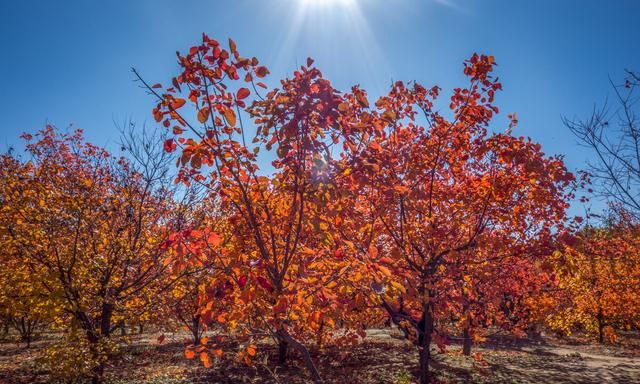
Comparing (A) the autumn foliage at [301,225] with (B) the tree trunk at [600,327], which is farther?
(B) the tree trunk at [600,327]

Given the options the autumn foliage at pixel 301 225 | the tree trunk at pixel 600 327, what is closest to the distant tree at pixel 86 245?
the autumn foliage at pixel 301 225

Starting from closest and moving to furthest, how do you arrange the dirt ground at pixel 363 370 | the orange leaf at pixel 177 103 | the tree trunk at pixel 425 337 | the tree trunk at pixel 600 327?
1. the orange leaf at pixel 177 103
2. the tree trunk at pixel 425 337
3. the dirt ground at pixel 363 370
4. the tree trunk at pixel 600 327

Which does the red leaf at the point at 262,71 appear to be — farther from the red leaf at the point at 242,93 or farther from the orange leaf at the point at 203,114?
the orange leaf at the point at 203,114

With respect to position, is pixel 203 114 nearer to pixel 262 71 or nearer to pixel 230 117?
pixel 230 117

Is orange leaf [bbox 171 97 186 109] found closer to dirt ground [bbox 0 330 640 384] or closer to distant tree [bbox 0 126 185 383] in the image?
distant tree [bbox 0 126 185 383]

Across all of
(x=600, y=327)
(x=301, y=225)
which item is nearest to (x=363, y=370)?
(x=301, y=225)

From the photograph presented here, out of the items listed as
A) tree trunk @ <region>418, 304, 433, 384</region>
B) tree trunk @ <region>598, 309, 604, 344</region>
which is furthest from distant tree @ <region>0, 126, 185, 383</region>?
tree trunk @ <region>598, 309, 604, 344</region>

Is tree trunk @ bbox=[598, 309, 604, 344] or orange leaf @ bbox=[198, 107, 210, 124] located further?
tree trunk @ bbox=[598, 309, 604, 344]

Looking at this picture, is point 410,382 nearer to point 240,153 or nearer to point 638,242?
point 240,153

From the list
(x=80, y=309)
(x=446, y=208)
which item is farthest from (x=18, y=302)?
(x=446, y=208)

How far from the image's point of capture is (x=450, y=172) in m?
6.25

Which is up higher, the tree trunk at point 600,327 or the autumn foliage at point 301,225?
the autumn foliage at point 301,225

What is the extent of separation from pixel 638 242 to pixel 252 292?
21319 millimetres

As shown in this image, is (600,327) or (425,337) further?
(600,327)
